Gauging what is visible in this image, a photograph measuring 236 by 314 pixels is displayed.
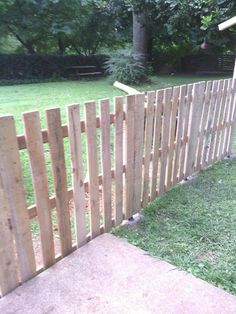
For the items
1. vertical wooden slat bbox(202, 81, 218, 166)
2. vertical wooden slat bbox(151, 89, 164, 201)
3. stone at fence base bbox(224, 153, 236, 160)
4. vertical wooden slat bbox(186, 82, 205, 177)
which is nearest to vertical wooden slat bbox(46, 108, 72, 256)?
vertical wooden slat bbox(151, 89, 164, 201)

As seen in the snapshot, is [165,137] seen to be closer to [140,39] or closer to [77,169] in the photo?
[77,169]

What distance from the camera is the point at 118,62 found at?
11508 millimetres

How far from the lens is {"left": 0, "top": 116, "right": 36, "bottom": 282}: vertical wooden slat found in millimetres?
1509

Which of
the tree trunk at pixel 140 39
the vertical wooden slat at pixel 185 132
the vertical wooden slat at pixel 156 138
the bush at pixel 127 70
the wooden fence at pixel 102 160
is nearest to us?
the wooden fence at pixel 102 160

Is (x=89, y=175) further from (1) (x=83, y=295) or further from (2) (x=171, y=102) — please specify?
(2) (x=171, y=102)

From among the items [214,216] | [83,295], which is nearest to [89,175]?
[83,295]

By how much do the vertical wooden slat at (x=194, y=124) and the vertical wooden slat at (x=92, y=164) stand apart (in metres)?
1.51

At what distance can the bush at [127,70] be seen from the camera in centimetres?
1104

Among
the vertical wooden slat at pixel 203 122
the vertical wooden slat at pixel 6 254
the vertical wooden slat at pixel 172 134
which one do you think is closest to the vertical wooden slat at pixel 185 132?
the vertical wooden slat at pixel 172 134

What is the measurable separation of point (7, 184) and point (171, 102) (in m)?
1.80

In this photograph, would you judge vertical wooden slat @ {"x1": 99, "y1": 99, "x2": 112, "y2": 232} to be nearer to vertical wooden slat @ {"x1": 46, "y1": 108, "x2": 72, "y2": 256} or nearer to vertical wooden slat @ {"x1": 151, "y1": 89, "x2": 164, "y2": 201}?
vertical wooden slat @ {"x1": 46, "y1": 108, "x2": 72, "y2": 256}

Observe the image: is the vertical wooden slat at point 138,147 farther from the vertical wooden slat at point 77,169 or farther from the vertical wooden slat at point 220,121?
the vertical wooden slat at point 220,121

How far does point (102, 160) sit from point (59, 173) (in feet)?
1.50

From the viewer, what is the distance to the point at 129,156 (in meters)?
2.48
